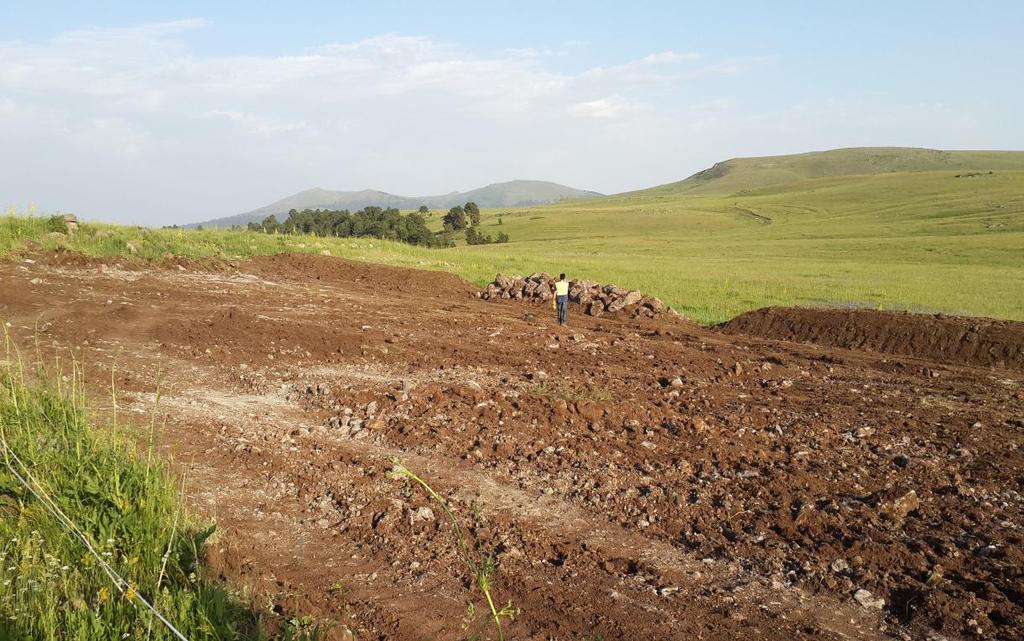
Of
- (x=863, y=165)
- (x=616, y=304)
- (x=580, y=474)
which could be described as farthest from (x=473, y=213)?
(x=863, y=165)

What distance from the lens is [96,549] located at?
4.39 metres

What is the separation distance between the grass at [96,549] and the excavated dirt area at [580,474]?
0.44 metres

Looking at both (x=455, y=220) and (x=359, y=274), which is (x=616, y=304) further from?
(x=455, y=220)

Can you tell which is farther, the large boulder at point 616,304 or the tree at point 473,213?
the tree at point 473,213

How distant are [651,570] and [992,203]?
7347 centimetres

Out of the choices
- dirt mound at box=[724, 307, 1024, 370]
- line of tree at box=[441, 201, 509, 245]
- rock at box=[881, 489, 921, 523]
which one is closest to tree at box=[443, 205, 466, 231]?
line of tree at box=[441, 201, 509, 245]

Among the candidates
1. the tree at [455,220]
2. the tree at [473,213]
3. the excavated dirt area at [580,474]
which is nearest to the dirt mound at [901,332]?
the excavated dirt area at [580,474]

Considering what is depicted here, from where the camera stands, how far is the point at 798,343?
16.3 metres

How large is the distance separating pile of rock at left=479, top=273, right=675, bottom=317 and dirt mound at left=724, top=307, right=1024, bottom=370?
Answer: 2167mm

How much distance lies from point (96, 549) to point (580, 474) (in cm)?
414

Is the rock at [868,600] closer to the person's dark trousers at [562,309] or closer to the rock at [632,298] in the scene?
the person's dark trousers at [562,309]

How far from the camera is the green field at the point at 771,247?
23.0 metres

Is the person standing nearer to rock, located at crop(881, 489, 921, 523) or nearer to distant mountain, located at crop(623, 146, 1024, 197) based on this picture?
rock, located at crop(881, 489, 921, 523)

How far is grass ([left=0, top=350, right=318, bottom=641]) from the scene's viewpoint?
3.75 meters
